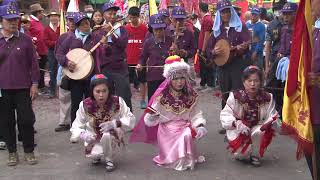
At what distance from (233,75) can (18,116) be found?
3.05 metres

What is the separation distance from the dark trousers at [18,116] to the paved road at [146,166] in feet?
0.98

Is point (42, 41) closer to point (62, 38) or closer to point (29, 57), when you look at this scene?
point (62, 38)

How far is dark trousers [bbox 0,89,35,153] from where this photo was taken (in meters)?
6.25

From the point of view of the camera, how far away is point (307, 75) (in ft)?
13.3

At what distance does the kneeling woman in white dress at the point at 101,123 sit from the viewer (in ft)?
19.9

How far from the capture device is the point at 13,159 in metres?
6.34

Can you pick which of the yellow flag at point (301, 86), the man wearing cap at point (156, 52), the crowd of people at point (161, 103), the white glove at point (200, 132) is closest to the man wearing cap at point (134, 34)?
the man wearing cap at point (156, 52)

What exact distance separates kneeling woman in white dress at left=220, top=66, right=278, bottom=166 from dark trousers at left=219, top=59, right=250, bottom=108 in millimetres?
1063

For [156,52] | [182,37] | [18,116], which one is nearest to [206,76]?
[182,37]

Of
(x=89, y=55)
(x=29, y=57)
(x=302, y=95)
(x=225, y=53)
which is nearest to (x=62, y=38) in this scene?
(x=89, y=55)

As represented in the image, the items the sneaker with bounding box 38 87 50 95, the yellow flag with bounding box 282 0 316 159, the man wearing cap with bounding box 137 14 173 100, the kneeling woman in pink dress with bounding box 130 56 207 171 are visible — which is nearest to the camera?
the yellow flag with bounding box 282 0 316 159

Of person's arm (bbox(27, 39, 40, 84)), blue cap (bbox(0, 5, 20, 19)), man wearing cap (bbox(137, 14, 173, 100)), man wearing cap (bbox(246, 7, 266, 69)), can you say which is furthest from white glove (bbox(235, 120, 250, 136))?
man wearing cap (bbox(246, 7, 266, 69))

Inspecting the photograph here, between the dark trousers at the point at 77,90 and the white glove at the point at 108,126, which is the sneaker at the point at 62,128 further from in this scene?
the white glove at the point at 108,126

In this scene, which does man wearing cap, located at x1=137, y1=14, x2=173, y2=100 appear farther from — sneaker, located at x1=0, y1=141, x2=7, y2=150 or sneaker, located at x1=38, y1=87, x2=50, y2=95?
sneaker, located at x1=38, y1=87, x2=50, y2=95
